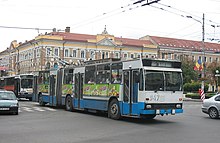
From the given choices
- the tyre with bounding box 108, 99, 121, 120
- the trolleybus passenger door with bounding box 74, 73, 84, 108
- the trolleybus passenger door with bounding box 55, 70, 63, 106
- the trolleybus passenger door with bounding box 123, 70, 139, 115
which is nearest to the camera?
the trolleybus passenger door with bounding box 123, 70, 139, 115

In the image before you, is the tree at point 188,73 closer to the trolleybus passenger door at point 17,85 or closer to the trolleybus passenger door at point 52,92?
the trolleybus passenger door at point 17,85

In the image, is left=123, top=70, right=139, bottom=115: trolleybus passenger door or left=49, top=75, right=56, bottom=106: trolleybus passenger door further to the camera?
left=49, top=75, right=56, bottom=106: trolleybus passenger door

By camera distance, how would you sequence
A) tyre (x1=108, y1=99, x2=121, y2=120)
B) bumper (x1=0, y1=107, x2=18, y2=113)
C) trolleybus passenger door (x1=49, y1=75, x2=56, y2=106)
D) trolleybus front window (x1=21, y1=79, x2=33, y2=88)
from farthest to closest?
trolleybus front window (x1=21, y1=79, x2=33, y2=88)
trolleybus passenger door (x1=49, y1=75, x2=56, y2=106)
bumper (x1=0, y1=107, x2=18, y2=113)
tyre (x1=108, y1=99, x2=121, y2=120)

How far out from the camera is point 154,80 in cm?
1634

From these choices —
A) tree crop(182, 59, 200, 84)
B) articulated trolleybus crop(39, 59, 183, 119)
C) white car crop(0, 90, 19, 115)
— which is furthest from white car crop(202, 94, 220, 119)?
tree crop(182, 59, 200, 84)

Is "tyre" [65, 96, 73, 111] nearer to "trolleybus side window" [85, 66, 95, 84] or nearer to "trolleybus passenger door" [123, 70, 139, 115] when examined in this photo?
"trolleybus side window" [85, 66, 95, 84]

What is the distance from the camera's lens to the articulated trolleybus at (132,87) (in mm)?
16141

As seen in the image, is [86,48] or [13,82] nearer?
[13,82]

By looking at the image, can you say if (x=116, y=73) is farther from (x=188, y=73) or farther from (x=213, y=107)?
(x=188, y=73)

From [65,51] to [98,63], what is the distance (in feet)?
237

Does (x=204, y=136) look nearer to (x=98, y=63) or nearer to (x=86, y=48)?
(x=98, y=63)

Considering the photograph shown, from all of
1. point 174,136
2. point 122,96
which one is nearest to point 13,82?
point 122,96

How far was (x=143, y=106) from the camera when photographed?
1586 centimetres

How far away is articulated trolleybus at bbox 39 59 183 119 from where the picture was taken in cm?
1614
